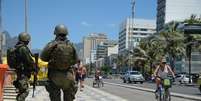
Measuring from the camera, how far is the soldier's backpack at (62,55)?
9.16m

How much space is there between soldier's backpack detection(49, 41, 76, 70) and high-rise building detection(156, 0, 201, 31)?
14894 cm

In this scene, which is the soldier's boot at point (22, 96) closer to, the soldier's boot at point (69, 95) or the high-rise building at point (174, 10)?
the soldier's boot at point (69, 95)

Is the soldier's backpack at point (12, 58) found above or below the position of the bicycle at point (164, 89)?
above

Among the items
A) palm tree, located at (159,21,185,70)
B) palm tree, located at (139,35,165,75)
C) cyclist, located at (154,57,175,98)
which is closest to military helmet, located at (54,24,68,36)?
cyclist, located at (154,57,175,98)

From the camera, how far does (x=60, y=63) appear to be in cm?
920

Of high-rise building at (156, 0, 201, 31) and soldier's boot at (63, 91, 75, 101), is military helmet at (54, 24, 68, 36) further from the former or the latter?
high-rise building at (156, 0, 201, 31)

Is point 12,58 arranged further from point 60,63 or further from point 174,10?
point 174,10

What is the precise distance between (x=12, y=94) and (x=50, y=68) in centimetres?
1232

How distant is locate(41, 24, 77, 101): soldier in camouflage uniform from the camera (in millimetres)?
9183

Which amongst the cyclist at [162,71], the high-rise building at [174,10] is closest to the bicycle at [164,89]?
the cyclist at [162,71]

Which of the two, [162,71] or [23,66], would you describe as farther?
[162,71]

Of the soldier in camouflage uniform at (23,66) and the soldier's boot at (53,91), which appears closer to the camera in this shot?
the soldier's boot at (53,91)

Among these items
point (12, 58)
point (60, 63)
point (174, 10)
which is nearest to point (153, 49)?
point (174, 10)

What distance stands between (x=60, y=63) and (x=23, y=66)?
271 centimetres
